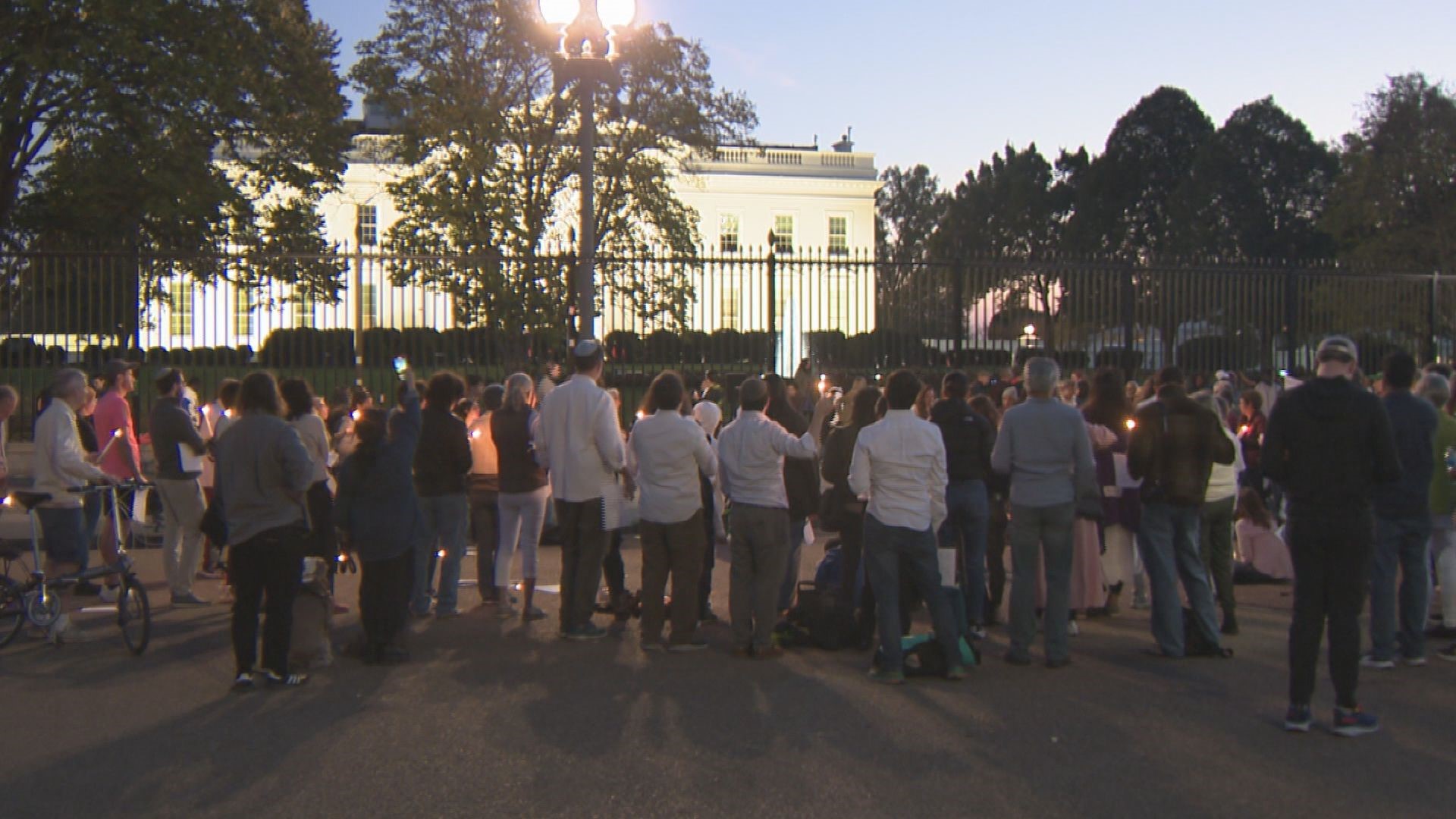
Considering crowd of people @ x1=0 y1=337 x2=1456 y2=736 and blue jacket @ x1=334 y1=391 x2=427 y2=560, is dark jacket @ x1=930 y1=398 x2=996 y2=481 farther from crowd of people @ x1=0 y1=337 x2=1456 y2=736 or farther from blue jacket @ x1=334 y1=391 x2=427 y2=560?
blue jacket @ x1=334 y1=391 x2=427 y2=560

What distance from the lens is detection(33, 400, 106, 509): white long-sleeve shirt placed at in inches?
352

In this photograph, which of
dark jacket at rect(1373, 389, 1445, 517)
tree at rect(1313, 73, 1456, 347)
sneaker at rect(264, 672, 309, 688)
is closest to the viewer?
sneaker at rect(264, 672, 309, 688)

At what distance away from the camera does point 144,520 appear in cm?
1430

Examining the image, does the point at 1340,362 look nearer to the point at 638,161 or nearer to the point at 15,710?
the point at 15,710

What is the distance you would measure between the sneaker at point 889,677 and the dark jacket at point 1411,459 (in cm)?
303

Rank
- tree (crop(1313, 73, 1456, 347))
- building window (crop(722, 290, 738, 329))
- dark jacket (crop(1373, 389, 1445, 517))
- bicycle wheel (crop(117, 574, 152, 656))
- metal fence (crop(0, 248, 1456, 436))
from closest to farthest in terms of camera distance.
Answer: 1. dark jacket (crop(1373, 389, 1445, 517))
2. bicycle wheel (crop(117, 574, 152, 656))
3. metal fence (crop(0, 248, 1456, 436))
4. building window (crop(722, 290, 738, 329))
5. tree (crop(1313, 73, 1456, 347))

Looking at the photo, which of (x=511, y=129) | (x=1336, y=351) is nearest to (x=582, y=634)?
(x=1336, y=351)

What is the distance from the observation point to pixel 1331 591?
6.50 m

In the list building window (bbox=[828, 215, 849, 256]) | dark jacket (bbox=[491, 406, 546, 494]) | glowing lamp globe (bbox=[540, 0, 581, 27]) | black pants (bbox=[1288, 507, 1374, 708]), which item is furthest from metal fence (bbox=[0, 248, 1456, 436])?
building window (bbox=[828, 215, 849, 256])

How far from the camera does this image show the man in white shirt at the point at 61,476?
895 centimetres

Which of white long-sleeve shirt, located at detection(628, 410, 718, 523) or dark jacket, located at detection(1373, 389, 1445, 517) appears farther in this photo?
white long-sleeve shirt, located at detection(628, 410, 718, 523)

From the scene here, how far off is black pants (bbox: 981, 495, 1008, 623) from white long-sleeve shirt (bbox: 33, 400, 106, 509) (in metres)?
6.31

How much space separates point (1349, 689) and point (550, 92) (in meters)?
24.5

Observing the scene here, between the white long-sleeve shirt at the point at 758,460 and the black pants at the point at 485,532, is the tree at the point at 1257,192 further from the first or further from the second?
the white long-sleeve shirt at the point at 758,460
